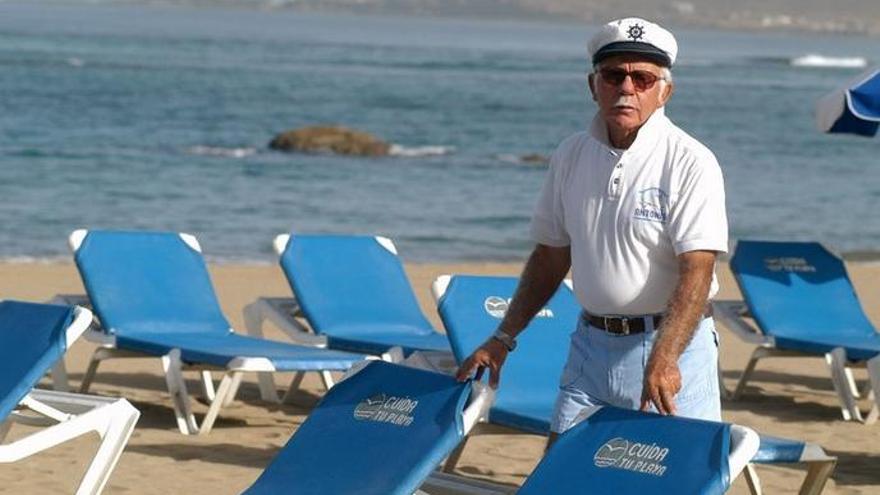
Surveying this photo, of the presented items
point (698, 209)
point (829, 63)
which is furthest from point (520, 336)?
point (829, 63)

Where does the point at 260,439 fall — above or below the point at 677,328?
below

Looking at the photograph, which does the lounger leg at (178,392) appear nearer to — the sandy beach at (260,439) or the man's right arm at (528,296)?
the sandy beach at (260,439)

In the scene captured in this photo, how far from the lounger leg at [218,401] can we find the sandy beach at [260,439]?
0.05 metres

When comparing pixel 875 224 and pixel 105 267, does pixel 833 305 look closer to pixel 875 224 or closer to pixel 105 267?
pixel 105 267

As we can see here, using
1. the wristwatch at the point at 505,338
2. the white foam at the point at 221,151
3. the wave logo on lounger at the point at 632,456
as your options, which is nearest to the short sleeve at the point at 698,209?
the wave logo on lounger at the point at 632,456

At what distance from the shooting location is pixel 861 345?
859 cm

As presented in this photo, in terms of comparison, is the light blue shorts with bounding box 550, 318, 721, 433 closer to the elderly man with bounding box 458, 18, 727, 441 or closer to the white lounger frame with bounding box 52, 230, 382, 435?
the elderly man with bounding box 458, 18, 727, 441

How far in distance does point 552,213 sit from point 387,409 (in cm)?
59

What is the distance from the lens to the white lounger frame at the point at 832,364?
27.7 feet

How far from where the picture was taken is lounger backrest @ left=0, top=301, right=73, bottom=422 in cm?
546

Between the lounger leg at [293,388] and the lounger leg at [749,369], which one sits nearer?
the lounger leg at [293,388]

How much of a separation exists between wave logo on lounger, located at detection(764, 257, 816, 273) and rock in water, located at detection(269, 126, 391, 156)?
20.9 meters

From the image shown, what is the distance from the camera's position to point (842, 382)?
848 centimetres

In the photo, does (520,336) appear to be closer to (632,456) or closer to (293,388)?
(293,388)
